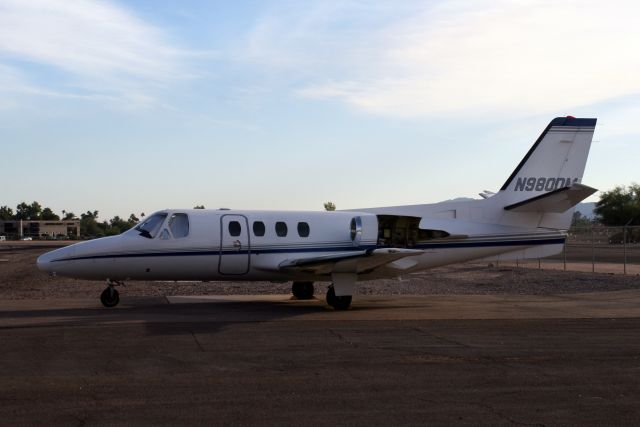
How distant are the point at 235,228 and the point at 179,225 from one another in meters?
1.47

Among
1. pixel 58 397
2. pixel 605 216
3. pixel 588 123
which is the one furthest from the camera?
pixel 605 216

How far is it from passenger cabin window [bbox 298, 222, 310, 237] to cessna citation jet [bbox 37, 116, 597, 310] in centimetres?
4

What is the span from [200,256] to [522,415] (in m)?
12.5

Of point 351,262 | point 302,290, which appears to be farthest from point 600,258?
point 351,262

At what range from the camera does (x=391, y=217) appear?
21.1 m

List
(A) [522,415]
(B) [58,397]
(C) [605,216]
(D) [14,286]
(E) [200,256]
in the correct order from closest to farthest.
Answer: (A) [522,415]
(B) [58,397]
(E) [200,256]
(D) [14,286]
(C) [605,216]

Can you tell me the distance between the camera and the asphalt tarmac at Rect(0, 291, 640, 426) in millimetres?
8203

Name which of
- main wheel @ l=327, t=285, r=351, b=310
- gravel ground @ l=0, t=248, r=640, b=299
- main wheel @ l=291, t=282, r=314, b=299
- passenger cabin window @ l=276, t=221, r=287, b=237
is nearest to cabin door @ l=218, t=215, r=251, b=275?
passenger cabin window @ l=276, t=221, r=287, b=237

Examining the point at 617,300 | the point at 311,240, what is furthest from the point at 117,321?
the point at 617,300

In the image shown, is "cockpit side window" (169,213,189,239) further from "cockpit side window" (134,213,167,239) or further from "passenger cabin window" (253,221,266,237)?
"passenger cabin window" (253,221,266,237)

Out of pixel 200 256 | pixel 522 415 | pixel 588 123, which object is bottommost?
pixel 522 415

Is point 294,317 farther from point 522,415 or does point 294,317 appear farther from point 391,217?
point 522,415

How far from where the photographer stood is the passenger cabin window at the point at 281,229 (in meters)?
20.4

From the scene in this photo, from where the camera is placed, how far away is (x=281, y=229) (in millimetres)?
20500
